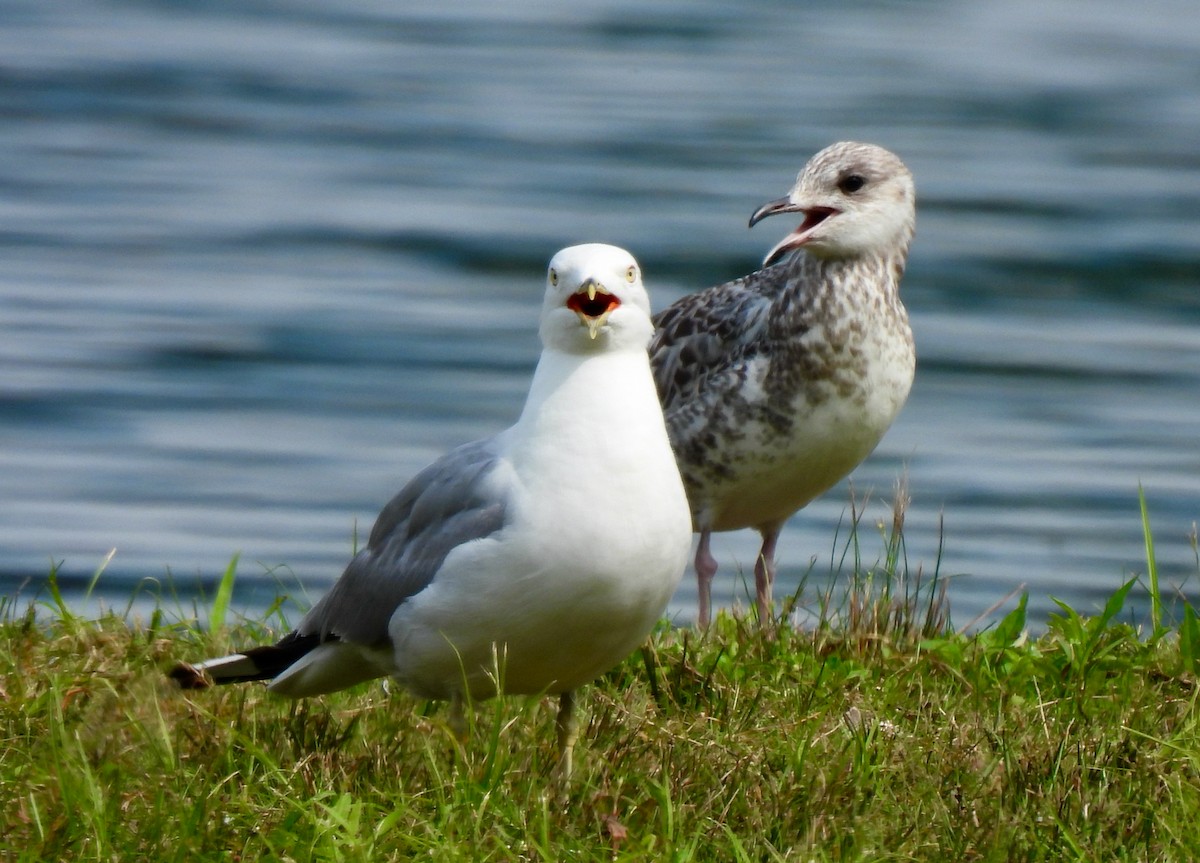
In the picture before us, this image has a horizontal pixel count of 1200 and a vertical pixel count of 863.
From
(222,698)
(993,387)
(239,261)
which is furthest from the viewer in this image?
(239,261)

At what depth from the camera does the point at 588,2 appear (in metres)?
19.6

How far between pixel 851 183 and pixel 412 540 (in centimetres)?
212

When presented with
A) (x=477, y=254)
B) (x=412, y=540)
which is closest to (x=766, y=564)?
(x=412, y=540)

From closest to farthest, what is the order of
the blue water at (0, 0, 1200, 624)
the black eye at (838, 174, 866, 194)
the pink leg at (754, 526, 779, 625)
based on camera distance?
1. the black eye at (838, 174, 866, 194)
2. the pink leg at (754, 526, 779, 625)
3. the blue water at (0, 0, 1200, 624)

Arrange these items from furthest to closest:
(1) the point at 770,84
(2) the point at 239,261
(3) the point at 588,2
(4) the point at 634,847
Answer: (3) the point at 588,2 → (1) the point at 770,84 → (2) the point at 239,261 → (4) the point at 634,847

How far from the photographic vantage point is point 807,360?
5.88 metres

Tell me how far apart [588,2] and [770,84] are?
2943mm

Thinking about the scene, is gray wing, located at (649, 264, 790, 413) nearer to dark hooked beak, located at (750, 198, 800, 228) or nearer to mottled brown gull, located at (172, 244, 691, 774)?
dark hooked beak, located at (750, 198, 800, 228)

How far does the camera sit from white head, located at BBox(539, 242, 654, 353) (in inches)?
164

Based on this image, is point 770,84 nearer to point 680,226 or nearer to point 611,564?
point 680,226

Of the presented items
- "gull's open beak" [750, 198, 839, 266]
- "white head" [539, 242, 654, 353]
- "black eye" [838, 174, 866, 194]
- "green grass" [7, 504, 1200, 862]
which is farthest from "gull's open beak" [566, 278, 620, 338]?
"black eye" [838, 174, 866, 194]

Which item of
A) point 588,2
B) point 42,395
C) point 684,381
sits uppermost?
point 588,2

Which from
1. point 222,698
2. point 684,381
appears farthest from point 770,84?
point 222,698

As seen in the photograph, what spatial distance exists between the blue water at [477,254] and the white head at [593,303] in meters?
1.51
